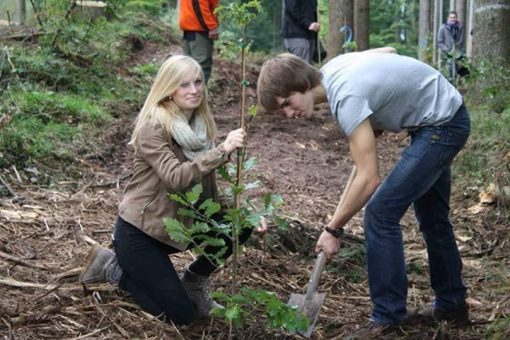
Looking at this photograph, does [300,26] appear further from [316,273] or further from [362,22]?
[316,273]

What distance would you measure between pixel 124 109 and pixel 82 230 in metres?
4.69

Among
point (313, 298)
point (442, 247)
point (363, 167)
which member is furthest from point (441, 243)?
point (363, 167)

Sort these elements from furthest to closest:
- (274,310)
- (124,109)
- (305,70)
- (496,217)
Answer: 1. (124,109)
2. (496,217)
3. (305,70)
4. (274,310)

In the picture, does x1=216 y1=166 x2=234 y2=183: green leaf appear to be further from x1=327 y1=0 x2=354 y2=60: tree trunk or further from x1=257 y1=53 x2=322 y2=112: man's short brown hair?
x1=327 y1=0 x2=354 y2=60: tree trunk

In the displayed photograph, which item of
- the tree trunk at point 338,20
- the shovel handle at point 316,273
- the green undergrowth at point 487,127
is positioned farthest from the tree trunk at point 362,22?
the shovel handle at point 316,273

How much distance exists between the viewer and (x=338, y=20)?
520 inches

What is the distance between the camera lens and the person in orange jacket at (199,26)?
9.05 metres

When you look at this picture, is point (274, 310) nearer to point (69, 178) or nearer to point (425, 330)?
point (425, 330)

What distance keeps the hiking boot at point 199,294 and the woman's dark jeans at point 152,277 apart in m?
0.17

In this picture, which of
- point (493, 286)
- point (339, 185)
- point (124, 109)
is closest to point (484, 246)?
point (493, 286)

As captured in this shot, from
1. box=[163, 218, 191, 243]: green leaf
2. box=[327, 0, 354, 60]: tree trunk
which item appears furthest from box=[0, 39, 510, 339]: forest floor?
box=[327, 0, 354, 60]: tree trunk

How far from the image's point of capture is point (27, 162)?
21.3 ft

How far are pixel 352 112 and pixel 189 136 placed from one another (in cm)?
88

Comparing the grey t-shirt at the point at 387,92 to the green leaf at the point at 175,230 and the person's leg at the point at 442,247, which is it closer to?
the person's leg at the point at 442,247
